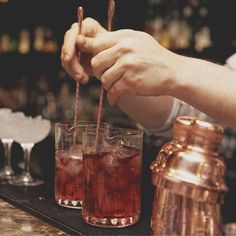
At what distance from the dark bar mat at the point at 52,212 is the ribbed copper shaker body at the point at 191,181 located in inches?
11.6

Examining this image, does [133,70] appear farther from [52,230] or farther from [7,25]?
[7,25]

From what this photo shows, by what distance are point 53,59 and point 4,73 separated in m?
0.48

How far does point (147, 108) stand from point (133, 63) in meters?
0.79

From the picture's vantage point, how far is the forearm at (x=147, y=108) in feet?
6.03

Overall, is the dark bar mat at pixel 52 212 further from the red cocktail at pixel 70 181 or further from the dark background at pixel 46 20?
the dark background at pixel 46 20

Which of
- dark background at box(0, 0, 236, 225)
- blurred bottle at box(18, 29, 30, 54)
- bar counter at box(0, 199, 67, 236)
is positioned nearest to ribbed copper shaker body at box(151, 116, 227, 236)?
bar counter at box(0, 199, 67, 236)

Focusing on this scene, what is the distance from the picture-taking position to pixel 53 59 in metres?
4.30

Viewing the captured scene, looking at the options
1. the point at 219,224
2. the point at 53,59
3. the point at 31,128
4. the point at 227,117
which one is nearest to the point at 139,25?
the point at 53,59

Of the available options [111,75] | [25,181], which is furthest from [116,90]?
[25,181]

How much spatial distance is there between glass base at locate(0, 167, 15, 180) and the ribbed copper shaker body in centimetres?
86

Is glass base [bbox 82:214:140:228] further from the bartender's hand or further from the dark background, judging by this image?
the dark background

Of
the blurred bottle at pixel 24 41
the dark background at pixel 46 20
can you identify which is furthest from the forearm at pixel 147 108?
the blurred bottle at pixel 24 41

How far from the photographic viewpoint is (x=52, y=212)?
128cm

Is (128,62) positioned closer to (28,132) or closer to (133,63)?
(133,63)
